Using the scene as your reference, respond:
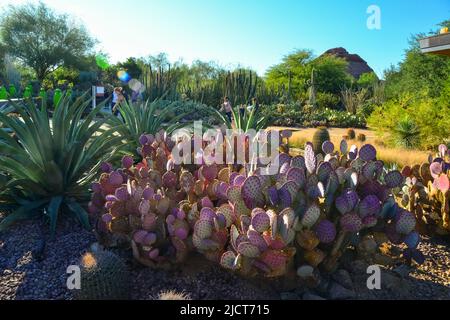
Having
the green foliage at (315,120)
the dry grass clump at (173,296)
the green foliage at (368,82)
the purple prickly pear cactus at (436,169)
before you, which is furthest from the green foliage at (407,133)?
the green foliage at (368,82)

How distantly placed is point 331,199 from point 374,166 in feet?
1.33

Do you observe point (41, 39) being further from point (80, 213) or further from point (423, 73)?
point (80, 213)

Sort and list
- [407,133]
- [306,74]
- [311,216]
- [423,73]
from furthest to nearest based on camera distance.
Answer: [306,74]
[423,73]
[407,133]
[311,216]

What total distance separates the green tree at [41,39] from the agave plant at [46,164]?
114ft

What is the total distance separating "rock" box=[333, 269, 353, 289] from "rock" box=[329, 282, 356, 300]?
50 millimetres

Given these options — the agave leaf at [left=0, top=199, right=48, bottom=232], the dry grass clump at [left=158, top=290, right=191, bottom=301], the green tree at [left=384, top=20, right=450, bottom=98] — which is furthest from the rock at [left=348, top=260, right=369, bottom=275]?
the green tree at [left=384, top=20, right=450, bottom=98]

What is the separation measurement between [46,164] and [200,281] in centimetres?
155

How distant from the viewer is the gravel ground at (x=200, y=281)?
2104 mm

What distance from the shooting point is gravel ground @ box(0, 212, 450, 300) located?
210cm

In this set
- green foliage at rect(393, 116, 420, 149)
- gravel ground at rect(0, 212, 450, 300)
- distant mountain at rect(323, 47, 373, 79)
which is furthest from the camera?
distant mountain at rect(323, 47, 373, 79)

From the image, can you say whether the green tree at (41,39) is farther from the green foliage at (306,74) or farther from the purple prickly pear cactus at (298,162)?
the purple prickly pear cactus at (298,162)

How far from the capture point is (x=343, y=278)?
7.19ft

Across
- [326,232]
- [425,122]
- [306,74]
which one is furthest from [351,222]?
[306,74]

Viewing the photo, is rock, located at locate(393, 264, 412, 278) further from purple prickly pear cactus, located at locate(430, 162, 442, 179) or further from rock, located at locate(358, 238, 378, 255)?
purple prickly pear cactus, located at locate(430, 162, 442, 179)
